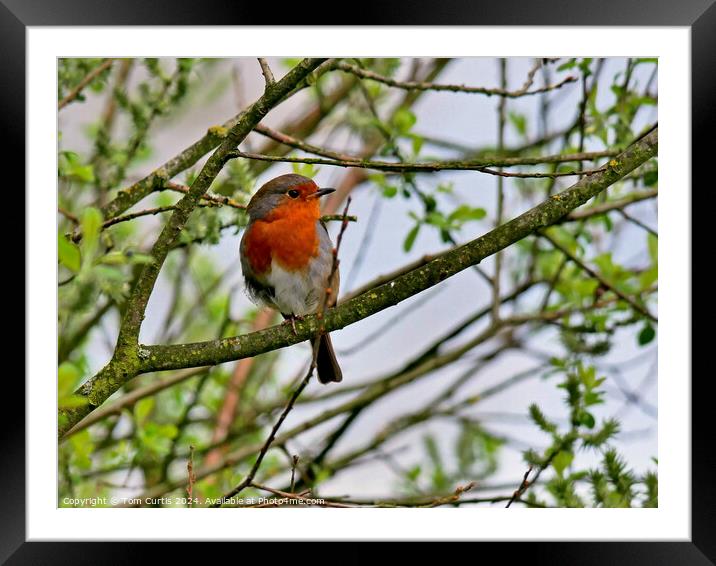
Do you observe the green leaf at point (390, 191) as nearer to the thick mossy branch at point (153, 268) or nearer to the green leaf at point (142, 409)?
the thick mossy branch at point (153, 268)

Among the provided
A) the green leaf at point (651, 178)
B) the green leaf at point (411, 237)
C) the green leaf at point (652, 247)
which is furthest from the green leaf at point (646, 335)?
the green leaf at point (411, 237)

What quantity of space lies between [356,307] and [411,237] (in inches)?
48.4

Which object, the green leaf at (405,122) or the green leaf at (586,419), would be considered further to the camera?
the green leaf at (405,122)

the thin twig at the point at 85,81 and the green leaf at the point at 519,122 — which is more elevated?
the green leaf at the point at 519,122

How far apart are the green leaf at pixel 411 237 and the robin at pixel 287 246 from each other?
0.36 meters

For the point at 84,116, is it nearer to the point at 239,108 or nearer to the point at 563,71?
the point at 239,108

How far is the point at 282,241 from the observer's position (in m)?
3.91

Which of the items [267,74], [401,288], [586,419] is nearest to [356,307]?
[401,288]

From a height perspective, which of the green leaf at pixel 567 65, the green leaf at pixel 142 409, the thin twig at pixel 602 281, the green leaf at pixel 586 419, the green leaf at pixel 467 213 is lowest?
the green leaf at pixel 586 419

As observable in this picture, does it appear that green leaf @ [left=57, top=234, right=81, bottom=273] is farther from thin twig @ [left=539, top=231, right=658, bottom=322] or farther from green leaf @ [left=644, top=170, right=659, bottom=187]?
green leaf @ [left=644, top=170, right=659, bottom=187]

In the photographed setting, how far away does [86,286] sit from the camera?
3.06 metres
